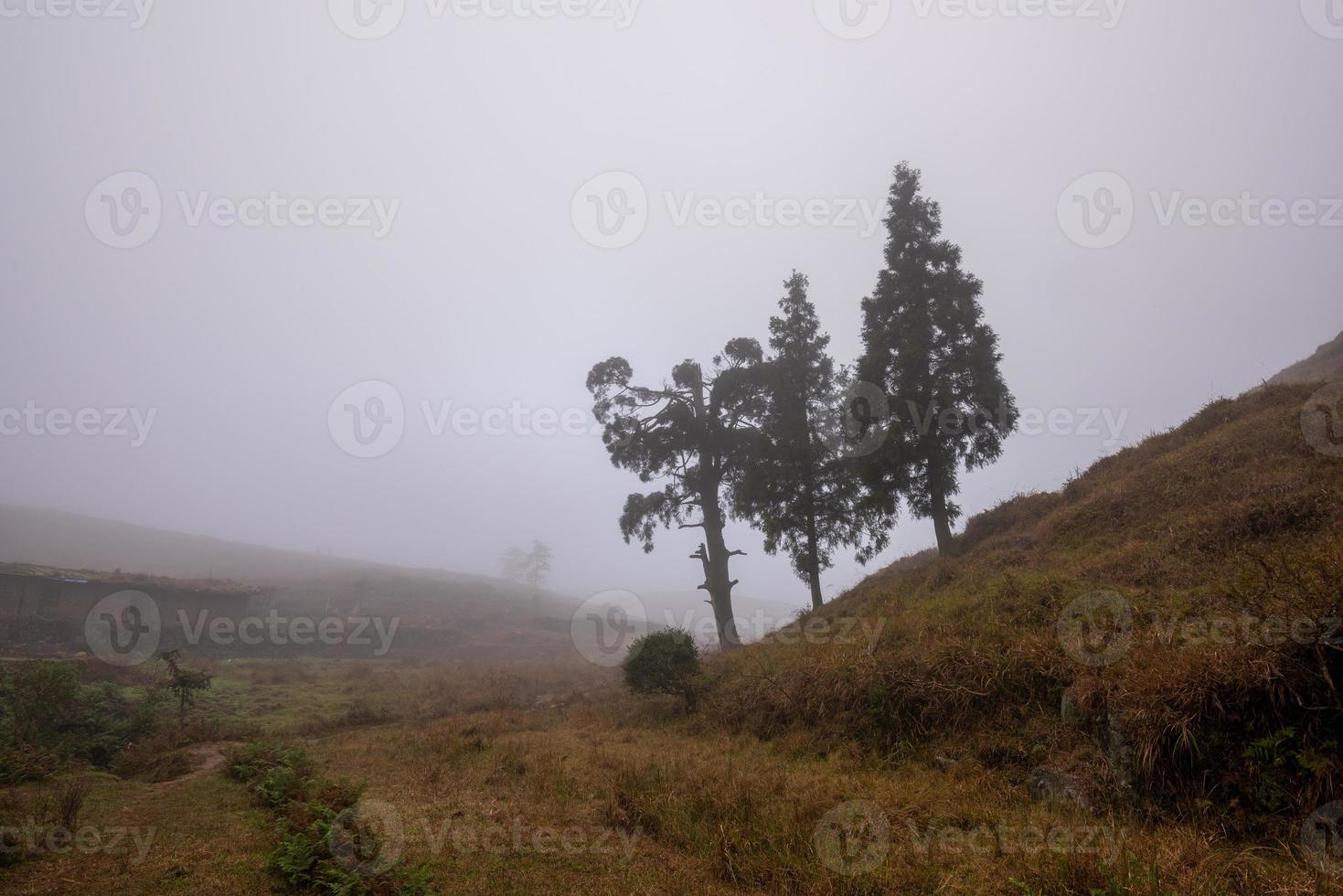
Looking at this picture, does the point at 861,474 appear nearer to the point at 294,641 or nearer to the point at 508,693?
the point at 508,693

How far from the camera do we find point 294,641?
34.1m

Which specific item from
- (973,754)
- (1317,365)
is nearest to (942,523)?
(973,754)

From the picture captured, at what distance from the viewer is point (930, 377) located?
17.1 metres

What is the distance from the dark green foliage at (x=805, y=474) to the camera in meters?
20.4

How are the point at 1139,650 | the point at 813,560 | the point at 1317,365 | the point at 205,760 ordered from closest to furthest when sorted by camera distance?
1. the point at 1139,650
2. the point at 205,760
3. the point at 813,560
4. the point at 1317,365

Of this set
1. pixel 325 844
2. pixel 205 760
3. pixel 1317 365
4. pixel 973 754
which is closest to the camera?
pixel 325 844

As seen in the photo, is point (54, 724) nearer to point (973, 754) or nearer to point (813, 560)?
point (973, 754)

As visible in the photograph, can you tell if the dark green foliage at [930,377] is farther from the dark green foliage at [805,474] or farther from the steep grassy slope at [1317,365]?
the steep grassy slope at [1317,365]

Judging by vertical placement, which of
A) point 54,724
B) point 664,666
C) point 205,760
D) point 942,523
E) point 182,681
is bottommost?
point 205,760

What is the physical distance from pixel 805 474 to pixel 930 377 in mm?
5698

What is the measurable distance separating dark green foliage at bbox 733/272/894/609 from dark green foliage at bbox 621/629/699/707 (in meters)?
7.75

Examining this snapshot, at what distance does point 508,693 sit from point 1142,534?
19243 mm

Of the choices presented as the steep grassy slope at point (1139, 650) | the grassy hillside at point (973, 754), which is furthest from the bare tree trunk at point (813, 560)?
the grassy hillside at point (973, 754)

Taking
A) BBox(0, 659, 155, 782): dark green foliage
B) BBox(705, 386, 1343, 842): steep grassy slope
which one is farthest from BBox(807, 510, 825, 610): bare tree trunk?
BBox(0, 659, 155, 782): dark green foliage
